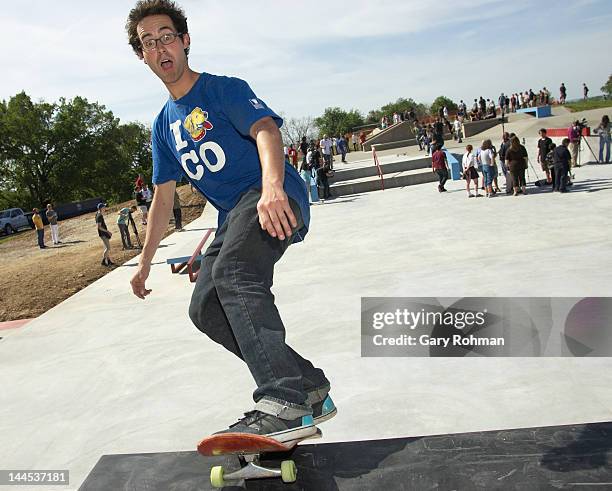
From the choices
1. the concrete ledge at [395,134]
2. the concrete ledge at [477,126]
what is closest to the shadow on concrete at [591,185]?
the concrete ledge at [477,126]

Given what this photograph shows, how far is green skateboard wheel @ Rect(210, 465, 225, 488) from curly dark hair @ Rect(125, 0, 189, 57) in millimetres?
1854

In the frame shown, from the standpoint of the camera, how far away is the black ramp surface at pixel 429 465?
201 cm

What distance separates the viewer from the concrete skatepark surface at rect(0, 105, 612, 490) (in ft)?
13.3

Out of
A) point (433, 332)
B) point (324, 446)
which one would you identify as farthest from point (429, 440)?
point (433, 332)

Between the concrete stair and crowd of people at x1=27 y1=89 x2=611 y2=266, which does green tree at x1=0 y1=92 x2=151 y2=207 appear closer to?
crowd of people at x1=27 y1=89 x2=611 y2=266

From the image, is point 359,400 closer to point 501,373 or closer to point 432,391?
point 432,391

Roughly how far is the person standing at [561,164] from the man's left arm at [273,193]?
1271 cm

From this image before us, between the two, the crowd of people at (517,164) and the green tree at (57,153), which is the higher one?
the green tree at (57,153)

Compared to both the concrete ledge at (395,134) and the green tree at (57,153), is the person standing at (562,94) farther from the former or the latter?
the green tree at (57,153)

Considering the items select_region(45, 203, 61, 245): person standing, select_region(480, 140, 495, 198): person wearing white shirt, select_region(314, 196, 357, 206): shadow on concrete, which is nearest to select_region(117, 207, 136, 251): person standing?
select_region(45, 203, 61, 245): person standing

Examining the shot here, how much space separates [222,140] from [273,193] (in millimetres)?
544

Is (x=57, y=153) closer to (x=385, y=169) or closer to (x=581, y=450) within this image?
(x=385, y=169)

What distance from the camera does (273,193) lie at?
6.50 feet

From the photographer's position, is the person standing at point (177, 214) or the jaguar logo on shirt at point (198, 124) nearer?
the jaguar logo on shirt at point (198, 124)
